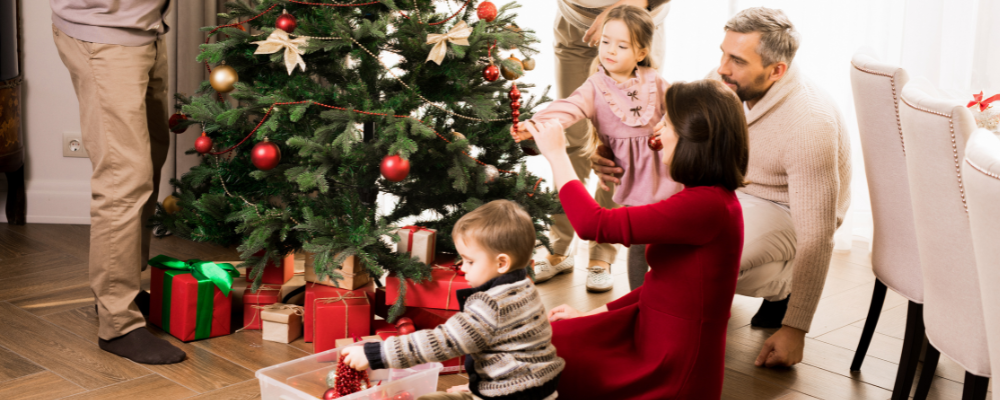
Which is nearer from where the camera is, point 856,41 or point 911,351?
point 911,351

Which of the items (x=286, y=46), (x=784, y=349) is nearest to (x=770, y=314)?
(x=784, y=349)

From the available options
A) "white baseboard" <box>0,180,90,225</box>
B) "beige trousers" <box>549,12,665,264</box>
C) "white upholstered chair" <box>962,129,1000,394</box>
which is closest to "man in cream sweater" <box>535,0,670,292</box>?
"beige trousers" <box>549,12,665,264</box>

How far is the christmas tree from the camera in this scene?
1.93 metres

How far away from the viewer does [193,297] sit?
6.89ft

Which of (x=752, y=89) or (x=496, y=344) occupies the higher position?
(x=752, y=89)

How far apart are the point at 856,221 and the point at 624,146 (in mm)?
2334

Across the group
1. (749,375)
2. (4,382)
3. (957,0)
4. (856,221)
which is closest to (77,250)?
(4,382)

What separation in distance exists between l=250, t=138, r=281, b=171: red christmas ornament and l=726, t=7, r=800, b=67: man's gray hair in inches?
53.4

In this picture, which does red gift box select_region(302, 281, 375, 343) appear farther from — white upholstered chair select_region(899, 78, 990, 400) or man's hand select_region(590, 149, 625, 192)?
white upholstered chair select_region(899, 78, 990, 400)

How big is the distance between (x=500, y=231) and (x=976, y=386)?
96cm

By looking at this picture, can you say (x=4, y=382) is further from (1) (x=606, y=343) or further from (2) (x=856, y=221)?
(2) (x=856, y=221)

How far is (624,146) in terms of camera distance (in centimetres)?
207

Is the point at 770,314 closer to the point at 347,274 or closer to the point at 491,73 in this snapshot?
the point at 491,73

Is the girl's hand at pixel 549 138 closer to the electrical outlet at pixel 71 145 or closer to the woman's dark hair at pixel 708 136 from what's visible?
the woman's dark hair at pixel 708 136
